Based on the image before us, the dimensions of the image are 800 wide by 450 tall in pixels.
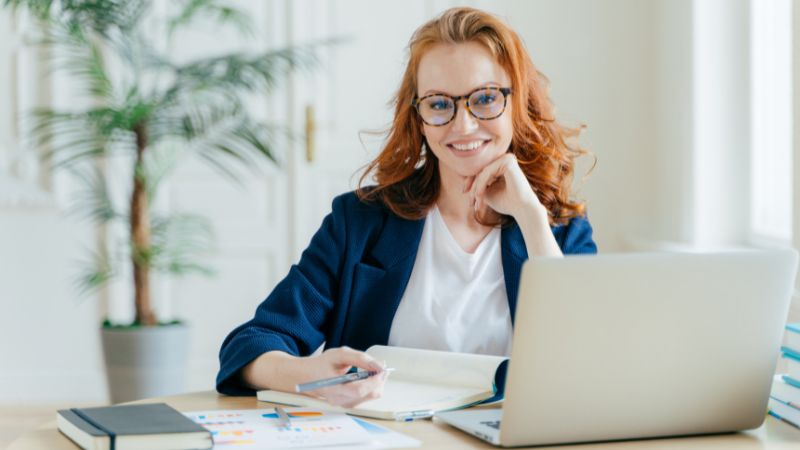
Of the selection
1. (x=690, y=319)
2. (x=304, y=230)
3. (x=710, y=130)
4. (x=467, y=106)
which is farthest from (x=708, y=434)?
(x=304, y=230)

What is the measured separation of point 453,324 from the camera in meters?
1.93

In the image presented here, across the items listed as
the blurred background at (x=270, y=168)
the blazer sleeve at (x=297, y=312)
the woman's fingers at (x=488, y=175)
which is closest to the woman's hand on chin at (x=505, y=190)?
the woman's fingers at (x=488, y=175)

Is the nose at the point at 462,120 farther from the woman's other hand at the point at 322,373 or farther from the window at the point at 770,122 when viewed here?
the window at the point at 770,122

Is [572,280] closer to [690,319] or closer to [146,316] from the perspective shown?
[690,319]

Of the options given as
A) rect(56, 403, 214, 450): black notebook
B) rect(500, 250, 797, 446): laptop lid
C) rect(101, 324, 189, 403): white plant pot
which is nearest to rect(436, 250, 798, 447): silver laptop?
rect(500, 250, 797, 446): laptop lid

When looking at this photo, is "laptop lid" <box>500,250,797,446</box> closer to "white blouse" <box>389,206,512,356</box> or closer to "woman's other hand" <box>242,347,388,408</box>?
"woman's other hand" <box>242,347,388,408</box>

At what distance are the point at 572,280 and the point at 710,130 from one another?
2786mm

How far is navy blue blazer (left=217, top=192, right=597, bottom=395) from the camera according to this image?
1.86 metres

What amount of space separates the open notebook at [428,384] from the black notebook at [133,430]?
244 millimetres

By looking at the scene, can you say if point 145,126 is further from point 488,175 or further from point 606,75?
point 488,175

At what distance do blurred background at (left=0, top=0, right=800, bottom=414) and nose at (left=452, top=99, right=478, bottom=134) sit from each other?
2.58m

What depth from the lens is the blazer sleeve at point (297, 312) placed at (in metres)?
1.70

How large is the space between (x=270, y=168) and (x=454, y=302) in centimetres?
272

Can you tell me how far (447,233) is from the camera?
2.03m
